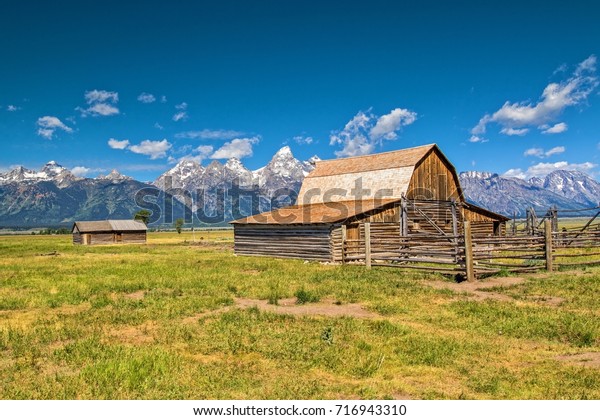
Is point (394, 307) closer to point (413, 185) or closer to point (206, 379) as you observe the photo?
point (206, 379)

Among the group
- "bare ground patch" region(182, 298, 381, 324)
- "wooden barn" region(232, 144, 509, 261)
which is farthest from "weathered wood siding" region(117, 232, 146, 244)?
"bare ground patch" region(182, 298, 381, 324)

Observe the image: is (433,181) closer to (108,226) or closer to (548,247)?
(548,247)

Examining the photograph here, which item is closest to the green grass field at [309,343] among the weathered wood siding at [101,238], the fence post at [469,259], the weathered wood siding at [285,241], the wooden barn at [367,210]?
the fence post at [469,259]

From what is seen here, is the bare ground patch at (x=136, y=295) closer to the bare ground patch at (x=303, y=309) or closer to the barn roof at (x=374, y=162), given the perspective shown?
the bare ground patch at (x=303, y=309)

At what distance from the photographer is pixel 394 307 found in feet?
40.8

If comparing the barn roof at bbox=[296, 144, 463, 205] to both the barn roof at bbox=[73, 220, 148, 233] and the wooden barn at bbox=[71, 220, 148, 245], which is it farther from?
the wooden barn at bbox=[71, 220, 148, 245]

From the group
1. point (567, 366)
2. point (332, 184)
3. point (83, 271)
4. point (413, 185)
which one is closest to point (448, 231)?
point (413, 185)

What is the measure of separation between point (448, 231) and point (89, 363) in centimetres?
3062

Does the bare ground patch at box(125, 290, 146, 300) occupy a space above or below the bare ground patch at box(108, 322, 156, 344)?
below

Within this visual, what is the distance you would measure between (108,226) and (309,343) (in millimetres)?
73664

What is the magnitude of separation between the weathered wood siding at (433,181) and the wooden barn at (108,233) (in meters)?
56.6

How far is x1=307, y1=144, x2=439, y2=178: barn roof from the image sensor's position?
118 ft

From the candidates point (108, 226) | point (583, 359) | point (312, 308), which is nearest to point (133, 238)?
point (108, 226)

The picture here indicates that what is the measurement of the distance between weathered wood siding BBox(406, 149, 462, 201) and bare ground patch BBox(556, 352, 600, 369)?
25751 mm
